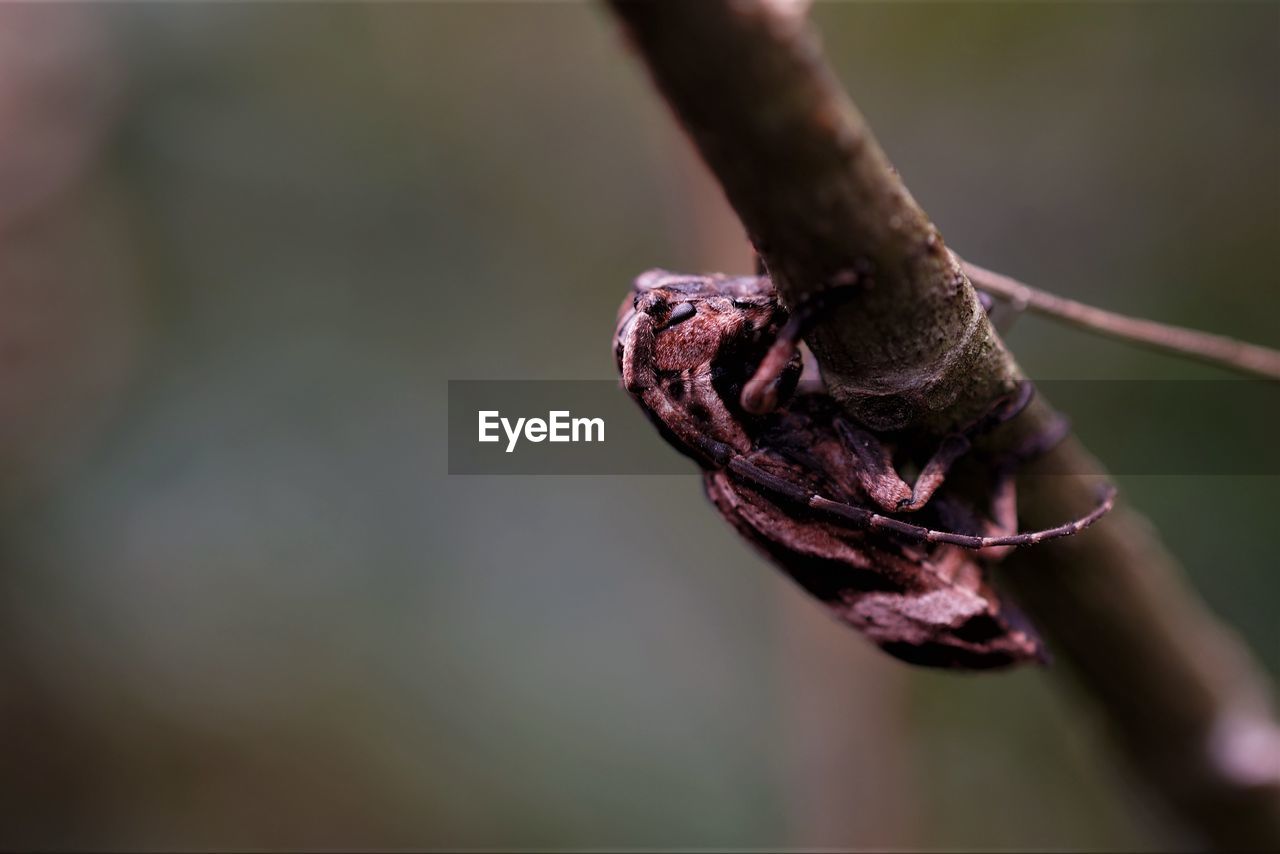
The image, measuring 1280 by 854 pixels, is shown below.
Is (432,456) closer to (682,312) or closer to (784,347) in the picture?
(682,312)

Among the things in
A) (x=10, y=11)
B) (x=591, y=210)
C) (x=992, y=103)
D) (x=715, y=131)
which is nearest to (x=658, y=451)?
(x=591, y=210)

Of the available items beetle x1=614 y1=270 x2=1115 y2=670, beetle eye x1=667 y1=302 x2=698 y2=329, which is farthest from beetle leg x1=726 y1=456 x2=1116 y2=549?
beetle eye x1=667 y1=302 x2=698 y2=329

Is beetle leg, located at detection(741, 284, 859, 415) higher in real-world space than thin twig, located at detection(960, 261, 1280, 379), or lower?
lower

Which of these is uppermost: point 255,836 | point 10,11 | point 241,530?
point 10,11

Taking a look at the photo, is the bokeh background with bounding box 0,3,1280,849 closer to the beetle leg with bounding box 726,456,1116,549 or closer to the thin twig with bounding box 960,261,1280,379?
the thin twig with bounding box 960,261,1280,379

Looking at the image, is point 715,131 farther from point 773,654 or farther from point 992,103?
point 992,103

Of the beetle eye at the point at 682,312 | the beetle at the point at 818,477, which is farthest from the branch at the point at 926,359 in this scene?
the beetle eye at the point at 682,312

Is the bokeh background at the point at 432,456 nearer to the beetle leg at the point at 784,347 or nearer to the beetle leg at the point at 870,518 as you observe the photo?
the beetle leg at the point at 870,518
